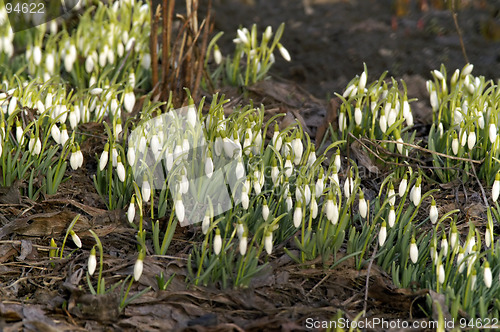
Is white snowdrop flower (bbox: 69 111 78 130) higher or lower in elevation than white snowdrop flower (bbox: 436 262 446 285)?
higher

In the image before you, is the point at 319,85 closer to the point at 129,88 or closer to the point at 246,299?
the point at 129,88

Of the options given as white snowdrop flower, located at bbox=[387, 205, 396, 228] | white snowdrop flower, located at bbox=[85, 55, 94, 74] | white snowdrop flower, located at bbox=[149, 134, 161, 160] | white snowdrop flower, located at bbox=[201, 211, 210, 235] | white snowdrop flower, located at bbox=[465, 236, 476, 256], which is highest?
white snowdrop flower, located at bbox=[85, 55, 94, 74]

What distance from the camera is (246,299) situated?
2748 mm

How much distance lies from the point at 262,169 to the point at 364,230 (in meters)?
0.55

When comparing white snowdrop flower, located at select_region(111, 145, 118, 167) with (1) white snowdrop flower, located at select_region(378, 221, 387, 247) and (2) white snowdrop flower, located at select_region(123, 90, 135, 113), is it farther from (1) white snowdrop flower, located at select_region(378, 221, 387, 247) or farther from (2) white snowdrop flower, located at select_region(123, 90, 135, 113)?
(1) white snowdrop flower, located at select_region(378, 221, 387, 247)

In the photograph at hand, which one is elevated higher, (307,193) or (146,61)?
(146,61)

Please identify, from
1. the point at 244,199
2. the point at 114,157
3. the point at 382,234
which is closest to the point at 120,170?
the point at 114,157

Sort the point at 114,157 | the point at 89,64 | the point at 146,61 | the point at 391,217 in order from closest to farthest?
the point at 391,217 → the point at 114,157 → the point at 89,64 → the point at 146,61

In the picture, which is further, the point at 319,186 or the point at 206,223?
the point at 319,186

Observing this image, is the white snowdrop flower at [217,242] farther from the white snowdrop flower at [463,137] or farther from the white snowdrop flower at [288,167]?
the white snowdrop flower at [463,137]

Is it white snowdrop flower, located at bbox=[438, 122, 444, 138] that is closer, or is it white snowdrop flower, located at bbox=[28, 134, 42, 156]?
white snowdrop flower, located at bbox=[28, 134, 42, 156]

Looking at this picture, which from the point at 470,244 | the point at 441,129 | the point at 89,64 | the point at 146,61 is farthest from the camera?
the point at 146,61

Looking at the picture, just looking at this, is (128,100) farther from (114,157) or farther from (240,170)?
(240,170)

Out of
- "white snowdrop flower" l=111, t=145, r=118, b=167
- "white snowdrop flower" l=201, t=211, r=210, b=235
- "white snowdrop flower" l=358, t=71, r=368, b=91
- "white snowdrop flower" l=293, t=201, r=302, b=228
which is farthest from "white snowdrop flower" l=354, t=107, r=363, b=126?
"white snowdrop flower" l=111, t=145, r=118, b=167
